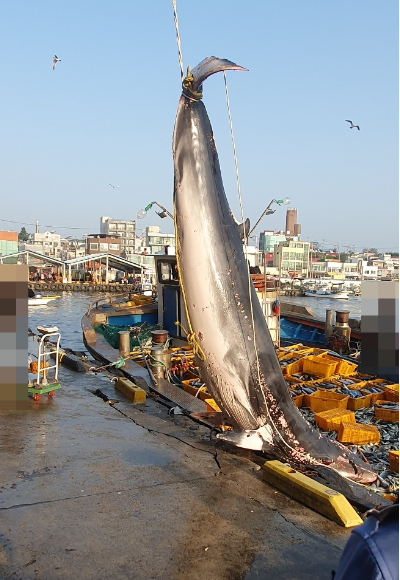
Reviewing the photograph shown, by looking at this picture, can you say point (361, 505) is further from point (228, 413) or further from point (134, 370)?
point (134, 370)

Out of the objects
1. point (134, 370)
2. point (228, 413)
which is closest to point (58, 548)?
point (228, 413)

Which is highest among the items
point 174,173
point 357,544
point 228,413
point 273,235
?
point 273,235

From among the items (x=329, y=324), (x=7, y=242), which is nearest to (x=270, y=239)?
(x=7, y=242)

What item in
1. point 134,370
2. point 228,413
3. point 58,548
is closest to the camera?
point 58,548

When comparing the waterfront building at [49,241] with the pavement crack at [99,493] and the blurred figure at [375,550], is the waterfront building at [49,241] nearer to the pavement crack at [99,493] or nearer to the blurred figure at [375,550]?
the pavement crack at [99,493]

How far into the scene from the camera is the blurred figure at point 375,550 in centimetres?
136

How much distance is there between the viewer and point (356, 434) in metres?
8.55

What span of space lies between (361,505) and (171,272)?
13512 mm

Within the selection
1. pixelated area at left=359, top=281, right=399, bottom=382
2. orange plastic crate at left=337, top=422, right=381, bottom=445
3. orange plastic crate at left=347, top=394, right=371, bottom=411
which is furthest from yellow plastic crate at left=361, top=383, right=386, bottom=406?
orange plastic crate at left=337, top=422, right=381, bottom=445

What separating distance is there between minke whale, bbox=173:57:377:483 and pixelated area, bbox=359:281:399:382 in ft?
13.6

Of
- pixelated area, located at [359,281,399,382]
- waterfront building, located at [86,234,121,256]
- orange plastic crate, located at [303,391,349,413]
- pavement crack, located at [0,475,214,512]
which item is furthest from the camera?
waterfront building, located at [86,234,121,256]

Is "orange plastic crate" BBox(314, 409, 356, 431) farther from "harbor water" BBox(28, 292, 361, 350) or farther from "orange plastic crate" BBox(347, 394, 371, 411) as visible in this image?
"harbor water" BBox(28, 292, 361, 350)

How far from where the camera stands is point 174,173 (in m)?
5.30

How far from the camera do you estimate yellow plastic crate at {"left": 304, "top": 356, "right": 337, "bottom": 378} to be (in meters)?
12.9
